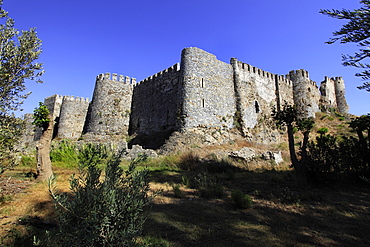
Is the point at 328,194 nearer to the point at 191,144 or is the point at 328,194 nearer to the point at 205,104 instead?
the point at 191,144

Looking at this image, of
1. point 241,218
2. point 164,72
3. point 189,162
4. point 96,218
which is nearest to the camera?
point 96,218

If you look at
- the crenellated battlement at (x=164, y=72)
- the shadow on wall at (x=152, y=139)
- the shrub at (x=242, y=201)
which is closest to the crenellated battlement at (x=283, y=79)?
the crenellated battlement at (x=164, y=72)

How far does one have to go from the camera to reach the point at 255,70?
22.4m

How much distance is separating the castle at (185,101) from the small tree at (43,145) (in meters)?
10.0

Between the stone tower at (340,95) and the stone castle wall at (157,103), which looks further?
the stone tower at (340,95)

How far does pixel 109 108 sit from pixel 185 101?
32.3 ft

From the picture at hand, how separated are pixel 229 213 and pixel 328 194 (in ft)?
12.4

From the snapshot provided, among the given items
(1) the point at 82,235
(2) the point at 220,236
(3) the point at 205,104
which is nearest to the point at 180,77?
(3) the point at 205,104

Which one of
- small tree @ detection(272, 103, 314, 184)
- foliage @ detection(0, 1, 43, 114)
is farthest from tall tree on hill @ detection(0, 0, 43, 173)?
small tree @ detection(272, 103, 314, 184)

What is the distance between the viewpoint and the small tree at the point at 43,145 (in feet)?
23.2

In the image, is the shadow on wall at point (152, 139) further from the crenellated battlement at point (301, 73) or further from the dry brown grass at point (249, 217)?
the crenellated battlement at point (301, 73)

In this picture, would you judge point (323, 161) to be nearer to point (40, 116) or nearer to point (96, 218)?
point (96, 218)

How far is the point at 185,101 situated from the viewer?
16688 millimetres

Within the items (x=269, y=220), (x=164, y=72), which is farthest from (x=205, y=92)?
(x=269, y=220)
